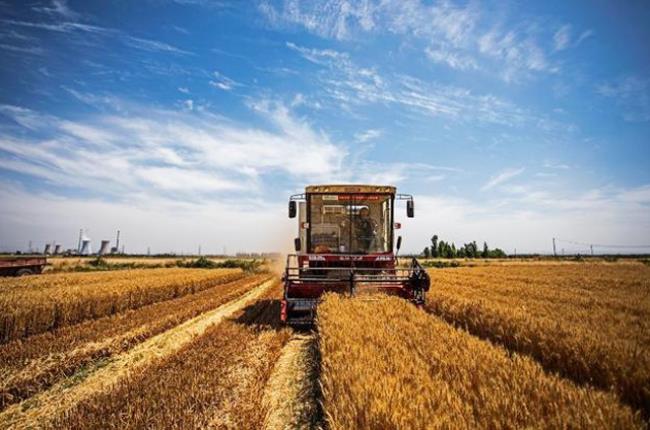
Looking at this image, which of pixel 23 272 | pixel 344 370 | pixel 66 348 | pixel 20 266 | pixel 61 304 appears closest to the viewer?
pixel 344 370

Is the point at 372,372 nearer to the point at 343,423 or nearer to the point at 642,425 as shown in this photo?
the point at 343,423

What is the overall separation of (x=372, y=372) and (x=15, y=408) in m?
5.07

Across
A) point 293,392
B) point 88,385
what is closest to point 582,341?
point 293,392

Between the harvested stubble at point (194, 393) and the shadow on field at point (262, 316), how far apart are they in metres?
1.75

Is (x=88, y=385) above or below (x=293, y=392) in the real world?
below

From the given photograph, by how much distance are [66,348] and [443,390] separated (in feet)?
25.7

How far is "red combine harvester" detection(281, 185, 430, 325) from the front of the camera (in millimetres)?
8930

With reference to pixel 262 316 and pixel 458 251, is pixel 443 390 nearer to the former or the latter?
pixel 262 316

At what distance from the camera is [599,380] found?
3.72 meters

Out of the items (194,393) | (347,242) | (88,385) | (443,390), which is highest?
(347,242)

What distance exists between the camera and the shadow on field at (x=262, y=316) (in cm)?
884

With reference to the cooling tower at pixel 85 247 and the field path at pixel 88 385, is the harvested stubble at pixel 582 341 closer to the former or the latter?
the field path at pixel 88 385

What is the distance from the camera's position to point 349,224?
32.5ft

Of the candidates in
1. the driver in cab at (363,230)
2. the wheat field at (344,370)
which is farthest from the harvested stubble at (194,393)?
the driver in cab at (363,230)
